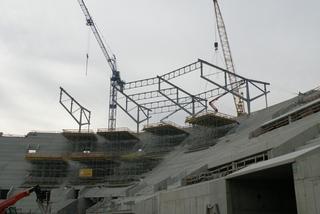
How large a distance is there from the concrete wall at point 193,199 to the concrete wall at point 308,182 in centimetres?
562

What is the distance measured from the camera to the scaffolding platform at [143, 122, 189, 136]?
72438 millimetres

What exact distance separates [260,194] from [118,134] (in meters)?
54.9

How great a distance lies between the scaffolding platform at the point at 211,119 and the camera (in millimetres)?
66938

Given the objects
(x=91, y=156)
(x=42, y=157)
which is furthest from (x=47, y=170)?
(x=91, y=156)

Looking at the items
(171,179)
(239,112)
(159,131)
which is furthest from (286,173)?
(239,112)

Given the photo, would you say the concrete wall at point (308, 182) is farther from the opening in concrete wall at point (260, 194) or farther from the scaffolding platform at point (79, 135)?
the scaffolding platform at point (79, 135)

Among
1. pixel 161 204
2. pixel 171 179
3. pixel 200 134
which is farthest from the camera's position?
pixel 200 134

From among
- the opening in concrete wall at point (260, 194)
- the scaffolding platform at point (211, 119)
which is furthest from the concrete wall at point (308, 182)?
the scaffolding platform at point (211, 119)

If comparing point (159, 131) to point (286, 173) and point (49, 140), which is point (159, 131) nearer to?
point (49, 140)

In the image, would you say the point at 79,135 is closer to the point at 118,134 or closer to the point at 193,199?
the point at 118,134

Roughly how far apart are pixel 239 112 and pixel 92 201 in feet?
111

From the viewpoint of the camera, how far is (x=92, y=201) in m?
64.4

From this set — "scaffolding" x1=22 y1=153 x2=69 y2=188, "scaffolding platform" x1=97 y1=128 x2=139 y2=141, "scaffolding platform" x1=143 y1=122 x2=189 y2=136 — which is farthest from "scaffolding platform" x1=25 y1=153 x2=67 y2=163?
"scaffolding platform" x1=143 y1=122 x2=189 y2=136

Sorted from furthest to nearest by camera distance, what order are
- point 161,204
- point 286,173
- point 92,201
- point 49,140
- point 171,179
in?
point 49,140, point 92,201, point 171,179, point 161,204, point 286,173
